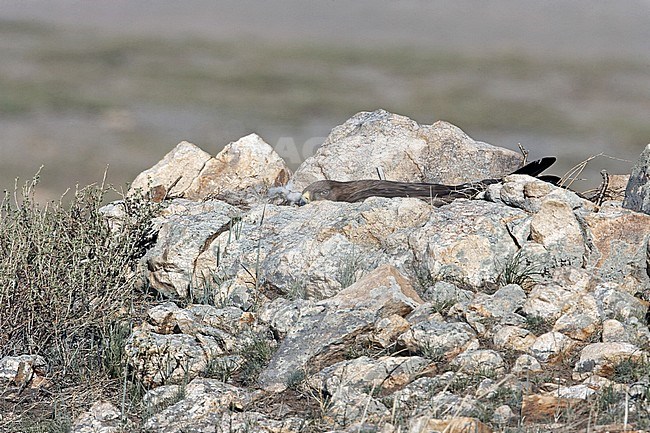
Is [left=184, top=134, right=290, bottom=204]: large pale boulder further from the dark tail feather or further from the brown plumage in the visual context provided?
the dark tail feather

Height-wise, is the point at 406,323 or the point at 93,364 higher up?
the point at 406,323

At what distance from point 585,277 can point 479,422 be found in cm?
213

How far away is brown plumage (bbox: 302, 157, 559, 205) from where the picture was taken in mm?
7848

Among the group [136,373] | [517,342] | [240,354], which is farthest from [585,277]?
[136,373]

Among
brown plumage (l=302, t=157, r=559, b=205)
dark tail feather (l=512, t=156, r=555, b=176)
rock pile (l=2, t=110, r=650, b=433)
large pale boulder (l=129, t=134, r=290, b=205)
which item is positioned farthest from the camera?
large pale boulder (l=129, t=134, r=290, b=205)

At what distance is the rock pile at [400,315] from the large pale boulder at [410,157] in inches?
68.8

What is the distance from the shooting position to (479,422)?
397cm

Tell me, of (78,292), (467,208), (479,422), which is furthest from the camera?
(467,208)

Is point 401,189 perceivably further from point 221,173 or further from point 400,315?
point 221,173

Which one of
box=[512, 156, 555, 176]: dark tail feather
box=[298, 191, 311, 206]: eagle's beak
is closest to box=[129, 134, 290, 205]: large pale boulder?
box=[298, 191, 311, 206]: eagle's beak

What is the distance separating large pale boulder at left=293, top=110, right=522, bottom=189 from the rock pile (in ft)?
5.73

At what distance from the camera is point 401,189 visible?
790 cm

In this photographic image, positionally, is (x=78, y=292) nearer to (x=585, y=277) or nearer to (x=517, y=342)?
(x=517, y=342)

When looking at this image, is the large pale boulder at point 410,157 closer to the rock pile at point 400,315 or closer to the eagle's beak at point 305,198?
the eagle's beak at point 305,198
